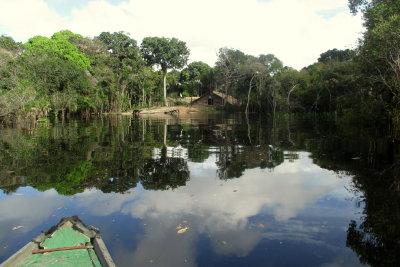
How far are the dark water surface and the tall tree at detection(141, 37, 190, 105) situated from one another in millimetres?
47389

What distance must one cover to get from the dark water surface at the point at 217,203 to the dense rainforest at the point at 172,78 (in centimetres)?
753

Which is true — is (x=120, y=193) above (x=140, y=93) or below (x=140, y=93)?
below

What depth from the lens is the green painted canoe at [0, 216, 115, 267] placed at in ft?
12.2

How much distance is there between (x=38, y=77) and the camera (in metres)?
33.4

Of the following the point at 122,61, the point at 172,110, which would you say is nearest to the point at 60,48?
the point at 122,61

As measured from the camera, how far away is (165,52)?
57562 millimetres

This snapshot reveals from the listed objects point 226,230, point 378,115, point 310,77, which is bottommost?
point 226,230

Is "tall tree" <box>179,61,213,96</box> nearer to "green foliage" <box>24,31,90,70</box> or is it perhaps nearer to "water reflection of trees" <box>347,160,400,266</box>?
"green foliage" <box>24,31,90,70</box>

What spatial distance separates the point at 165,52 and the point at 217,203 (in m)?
53.7

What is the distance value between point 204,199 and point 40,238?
3.51 metres

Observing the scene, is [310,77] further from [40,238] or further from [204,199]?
[40,238]

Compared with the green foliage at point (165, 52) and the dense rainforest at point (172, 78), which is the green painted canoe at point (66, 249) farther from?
the green foliage at point (165, 52)

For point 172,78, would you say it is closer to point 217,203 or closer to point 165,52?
point 165,52

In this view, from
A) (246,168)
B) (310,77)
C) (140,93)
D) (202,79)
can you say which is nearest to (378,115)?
(246,168)
